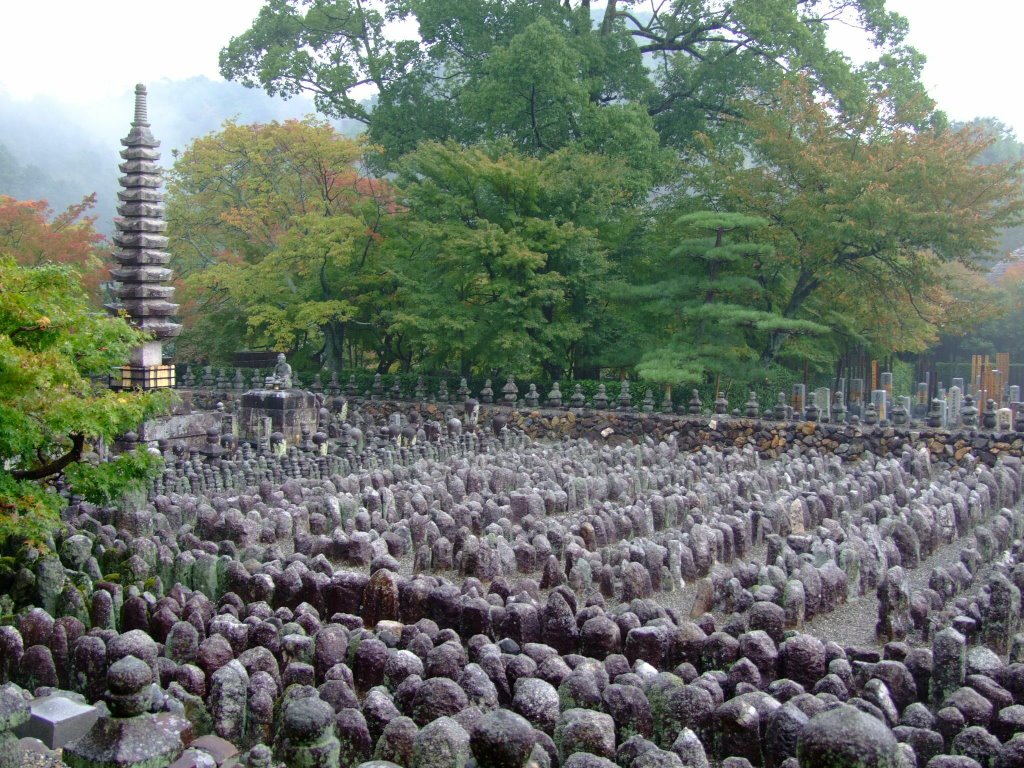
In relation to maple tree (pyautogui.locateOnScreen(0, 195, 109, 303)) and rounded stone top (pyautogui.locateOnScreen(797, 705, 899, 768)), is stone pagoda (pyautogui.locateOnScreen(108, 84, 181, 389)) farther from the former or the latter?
rounded stone top (pyautogui.locateOnScreen(797, 705, 899, 768))

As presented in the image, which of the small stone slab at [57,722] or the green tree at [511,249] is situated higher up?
the green tree at [511,249]

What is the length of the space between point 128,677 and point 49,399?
13.6 ft

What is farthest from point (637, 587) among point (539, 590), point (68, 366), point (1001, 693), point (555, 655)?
point (68, 366)

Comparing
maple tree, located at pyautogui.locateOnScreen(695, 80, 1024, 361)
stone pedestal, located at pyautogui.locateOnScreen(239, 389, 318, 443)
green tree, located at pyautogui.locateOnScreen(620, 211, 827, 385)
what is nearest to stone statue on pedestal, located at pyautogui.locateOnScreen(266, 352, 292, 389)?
stone pedestal, located at pyautogui.locateOnScreen(239, 389, 318, 443)

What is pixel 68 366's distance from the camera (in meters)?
7.03

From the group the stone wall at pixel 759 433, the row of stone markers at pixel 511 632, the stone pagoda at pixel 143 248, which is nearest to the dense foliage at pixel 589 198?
the stone wall at pixel 759 433

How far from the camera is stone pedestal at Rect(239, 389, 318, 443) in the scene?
1692 cm

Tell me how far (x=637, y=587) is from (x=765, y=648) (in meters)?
2.15

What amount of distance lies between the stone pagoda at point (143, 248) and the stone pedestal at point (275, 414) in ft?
5.27

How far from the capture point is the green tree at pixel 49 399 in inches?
265

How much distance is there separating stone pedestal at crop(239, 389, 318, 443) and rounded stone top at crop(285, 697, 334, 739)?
12962 millimetres

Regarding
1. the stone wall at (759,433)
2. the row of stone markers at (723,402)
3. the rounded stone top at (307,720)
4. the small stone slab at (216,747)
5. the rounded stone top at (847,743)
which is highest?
the row of stone markers at (723,402)

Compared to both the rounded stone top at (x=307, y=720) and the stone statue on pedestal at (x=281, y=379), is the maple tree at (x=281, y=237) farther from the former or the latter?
the rounded stone top at (x=307, y=720)

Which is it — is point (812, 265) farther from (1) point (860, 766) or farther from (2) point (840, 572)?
(1) point (860, 766)
